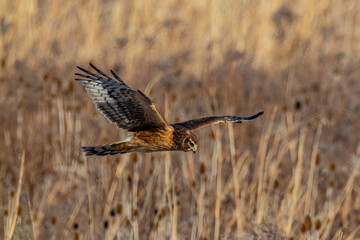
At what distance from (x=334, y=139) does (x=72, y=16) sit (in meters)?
3.02

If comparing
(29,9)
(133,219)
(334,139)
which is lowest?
(133,219)

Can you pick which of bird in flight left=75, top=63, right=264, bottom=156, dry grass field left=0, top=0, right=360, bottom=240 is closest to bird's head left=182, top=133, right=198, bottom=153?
bird in flight left=75, top=63, right=264, bottom=156

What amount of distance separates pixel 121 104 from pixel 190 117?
1731 mm

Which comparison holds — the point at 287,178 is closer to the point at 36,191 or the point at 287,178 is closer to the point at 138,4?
the point at 36,191

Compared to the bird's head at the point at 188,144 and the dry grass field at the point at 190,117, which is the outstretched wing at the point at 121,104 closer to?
the bird's head at the point at 188,144

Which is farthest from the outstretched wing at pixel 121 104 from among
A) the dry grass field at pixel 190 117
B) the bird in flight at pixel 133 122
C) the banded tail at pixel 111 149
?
the dry grass field at pixel 190 117

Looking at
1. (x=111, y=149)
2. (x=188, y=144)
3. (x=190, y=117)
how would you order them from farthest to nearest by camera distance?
(x=190, y=117) → (x=111, y=149) → (x=188, y=144)

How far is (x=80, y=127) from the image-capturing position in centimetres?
436

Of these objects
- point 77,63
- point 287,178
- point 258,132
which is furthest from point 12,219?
point 77,63

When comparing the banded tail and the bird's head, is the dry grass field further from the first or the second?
the bird's head

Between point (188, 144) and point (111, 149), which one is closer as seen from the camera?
point (188, 144)

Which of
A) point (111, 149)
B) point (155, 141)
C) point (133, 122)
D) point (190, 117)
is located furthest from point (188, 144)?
point (190, 117)

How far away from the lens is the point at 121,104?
3.20m

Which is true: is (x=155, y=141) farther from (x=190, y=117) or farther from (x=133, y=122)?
(x=190, y=117)
